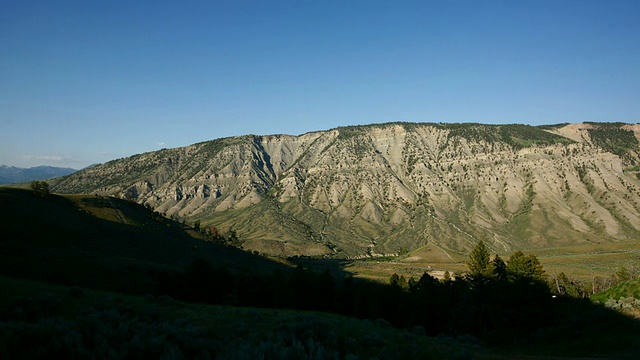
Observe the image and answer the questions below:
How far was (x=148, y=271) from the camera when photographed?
61719 millimetres

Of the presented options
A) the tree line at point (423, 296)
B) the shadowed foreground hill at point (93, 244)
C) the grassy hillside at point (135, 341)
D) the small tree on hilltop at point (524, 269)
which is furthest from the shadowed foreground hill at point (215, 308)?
the small tree on hilltop at point (524, 269)

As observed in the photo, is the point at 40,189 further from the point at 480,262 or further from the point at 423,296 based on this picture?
the point at 480,262

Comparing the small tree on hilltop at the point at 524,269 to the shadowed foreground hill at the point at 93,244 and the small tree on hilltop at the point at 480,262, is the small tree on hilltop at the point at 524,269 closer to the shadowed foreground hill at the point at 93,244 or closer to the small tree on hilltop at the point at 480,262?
the small tree on hilltop at the point at 480,262

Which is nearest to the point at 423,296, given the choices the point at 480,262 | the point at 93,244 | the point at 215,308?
the point at 480,262

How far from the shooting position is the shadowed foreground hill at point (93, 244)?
5172 centimetres

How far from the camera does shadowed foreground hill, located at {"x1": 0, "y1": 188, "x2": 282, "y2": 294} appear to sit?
5172 cm

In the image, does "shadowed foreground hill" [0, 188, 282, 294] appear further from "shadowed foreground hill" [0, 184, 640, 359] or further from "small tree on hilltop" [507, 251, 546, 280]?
"small tree on hilltop" [507, 251, 546, 280]

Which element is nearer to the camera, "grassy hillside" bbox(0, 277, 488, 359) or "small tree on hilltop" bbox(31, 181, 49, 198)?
"grassy hillside" bbox(0, 277, 488, 359)

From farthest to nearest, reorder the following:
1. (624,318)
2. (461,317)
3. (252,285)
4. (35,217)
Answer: (35,217), (252,285), (461,317), (624,318)

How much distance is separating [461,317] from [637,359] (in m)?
37.4

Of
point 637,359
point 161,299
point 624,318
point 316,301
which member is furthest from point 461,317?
point 161,299

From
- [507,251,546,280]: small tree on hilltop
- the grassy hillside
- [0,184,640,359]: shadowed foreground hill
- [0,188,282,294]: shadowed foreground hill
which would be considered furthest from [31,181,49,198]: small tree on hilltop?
[507,251,546,280]: small tree on hilltop

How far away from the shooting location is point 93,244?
7738cm

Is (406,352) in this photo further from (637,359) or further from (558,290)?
(558,290)
